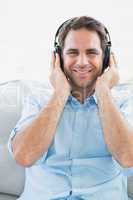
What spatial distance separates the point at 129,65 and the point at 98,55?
0.41 metres

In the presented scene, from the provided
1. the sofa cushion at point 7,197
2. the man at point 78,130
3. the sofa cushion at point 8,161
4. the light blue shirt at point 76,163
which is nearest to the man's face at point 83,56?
the man at point 78,130

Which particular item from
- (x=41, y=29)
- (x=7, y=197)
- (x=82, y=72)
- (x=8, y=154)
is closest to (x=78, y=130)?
(x=82, y=72)

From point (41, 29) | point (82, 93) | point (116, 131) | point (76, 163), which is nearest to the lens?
point (116, 131)

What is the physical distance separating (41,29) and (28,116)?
0.65m

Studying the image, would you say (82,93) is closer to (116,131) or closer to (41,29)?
(116,131)

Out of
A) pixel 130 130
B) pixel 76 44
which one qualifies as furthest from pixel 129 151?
pixel 76 44

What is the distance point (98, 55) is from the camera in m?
1.28

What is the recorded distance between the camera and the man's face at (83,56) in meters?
1.26

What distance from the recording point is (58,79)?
1268 millimetres

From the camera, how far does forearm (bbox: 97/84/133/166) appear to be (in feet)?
3.53

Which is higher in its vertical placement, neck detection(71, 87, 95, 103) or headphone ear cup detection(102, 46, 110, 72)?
headphone ear cup detection(102, 46, 110, 72)

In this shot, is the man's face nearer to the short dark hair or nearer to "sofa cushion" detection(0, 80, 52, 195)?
the short dark hair

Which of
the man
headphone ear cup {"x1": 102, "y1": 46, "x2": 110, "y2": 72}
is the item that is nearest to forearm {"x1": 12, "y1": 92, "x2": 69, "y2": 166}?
the man

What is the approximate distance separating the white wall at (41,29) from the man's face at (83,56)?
0.37m
